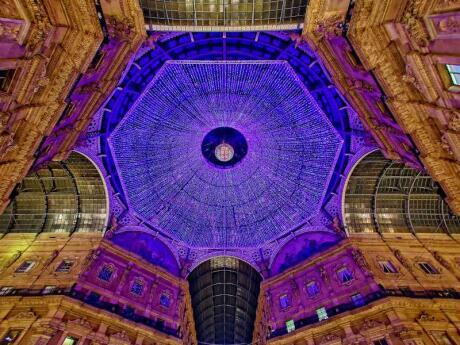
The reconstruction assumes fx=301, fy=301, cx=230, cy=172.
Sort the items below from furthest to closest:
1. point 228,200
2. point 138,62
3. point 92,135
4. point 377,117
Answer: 1. point 228,200
2. point 92,135
3. point 138,62
4. point 377,117

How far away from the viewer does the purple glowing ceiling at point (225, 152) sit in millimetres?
32438

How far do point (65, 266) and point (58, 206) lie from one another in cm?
876

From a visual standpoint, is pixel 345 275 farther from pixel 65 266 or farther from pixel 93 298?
pixel 65 266

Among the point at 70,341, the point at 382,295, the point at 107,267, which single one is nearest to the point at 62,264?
the point at 107,267

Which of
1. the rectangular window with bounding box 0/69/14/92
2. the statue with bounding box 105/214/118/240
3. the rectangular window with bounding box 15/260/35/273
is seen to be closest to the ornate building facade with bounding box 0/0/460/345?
the rectangular window with bounding box 0/69/14/92

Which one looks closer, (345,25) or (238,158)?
(345,25)

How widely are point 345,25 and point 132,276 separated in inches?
1200

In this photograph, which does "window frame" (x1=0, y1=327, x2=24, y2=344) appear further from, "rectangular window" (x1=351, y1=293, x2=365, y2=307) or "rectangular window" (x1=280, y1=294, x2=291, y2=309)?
"rectangular window" (x1=351, y1=293, x2=365, y2=307)

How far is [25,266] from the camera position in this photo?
1188 inches

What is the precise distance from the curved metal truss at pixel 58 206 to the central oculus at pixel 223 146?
1335 cm

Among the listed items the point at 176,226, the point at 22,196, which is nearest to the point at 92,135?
the point at 22,196

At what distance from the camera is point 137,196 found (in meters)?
37.3

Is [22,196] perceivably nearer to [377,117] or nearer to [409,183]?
[377,117]

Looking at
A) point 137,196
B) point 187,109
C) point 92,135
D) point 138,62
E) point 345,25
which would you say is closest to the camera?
point 345,25
